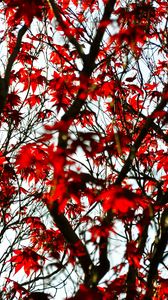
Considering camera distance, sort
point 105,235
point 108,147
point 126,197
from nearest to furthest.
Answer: point 126,197 → point 105,235 → point 108,147

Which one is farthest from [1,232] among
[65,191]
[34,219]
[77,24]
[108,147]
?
[77,24]

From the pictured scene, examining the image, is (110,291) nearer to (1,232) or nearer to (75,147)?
(75,147)

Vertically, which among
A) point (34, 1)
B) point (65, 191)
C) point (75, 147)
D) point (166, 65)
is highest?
point (166, 65)

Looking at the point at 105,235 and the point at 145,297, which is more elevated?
the point at 105,235

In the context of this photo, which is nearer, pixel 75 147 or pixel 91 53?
pixel 75 147

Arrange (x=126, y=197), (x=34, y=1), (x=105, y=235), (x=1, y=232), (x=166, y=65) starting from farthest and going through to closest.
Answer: (x=166, y=65)
(x=1, y=232)
(x=34, y=1)
(x=105, y=235)
(x=126, y=197)

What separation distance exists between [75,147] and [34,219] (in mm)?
3020

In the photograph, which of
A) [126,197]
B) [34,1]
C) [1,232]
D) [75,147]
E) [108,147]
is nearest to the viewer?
[126,197]

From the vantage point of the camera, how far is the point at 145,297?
3.30 m

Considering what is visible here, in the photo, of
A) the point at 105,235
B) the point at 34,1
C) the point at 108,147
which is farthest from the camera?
the point at 108,147

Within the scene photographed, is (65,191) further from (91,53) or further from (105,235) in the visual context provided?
(91,53)

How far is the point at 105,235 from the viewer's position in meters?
3.12

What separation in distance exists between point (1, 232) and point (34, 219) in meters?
0.73

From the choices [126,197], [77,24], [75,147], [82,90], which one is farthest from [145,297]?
[77,24]
